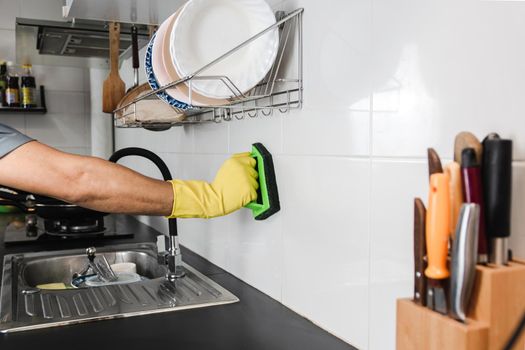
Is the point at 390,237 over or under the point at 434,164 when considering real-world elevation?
under

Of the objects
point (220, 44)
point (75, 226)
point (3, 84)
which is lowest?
point (75, 226)

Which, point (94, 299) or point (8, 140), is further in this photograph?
point (94, 299)

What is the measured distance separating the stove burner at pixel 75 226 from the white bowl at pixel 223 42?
1.16 m

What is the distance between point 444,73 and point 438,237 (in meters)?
0.25

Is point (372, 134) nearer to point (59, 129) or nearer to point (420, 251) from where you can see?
point (420, 251)

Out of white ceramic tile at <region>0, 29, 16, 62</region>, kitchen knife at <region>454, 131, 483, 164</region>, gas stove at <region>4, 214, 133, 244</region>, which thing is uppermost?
white ceramic tile at <region>0, 29, 16, 62</region>

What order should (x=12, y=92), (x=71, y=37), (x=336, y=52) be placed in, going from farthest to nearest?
(x=12, y=92)
(x=71, y=37)
(x=336, y=52)

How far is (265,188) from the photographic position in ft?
3.54

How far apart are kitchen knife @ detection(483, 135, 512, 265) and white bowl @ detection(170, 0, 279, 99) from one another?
1.85 ft

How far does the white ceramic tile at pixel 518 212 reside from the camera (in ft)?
1.85

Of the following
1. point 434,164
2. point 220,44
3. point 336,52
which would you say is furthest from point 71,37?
point 434,164

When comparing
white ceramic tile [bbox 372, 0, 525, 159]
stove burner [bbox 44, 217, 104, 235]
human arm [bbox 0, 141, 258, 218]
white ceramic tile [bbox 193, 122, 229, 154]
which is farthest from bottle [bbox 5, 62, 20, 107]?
white ceramic tile [bbox 372, 0, 525, 159]

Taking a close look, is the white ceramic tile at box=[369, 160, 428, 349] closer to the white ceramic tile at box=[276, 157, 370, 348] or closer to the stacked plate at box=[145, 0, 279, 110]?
the white ceramic tile at box=[276, 157, 370, 348]

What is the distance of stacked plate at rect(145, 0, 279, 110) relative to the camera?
1014 millimetres
